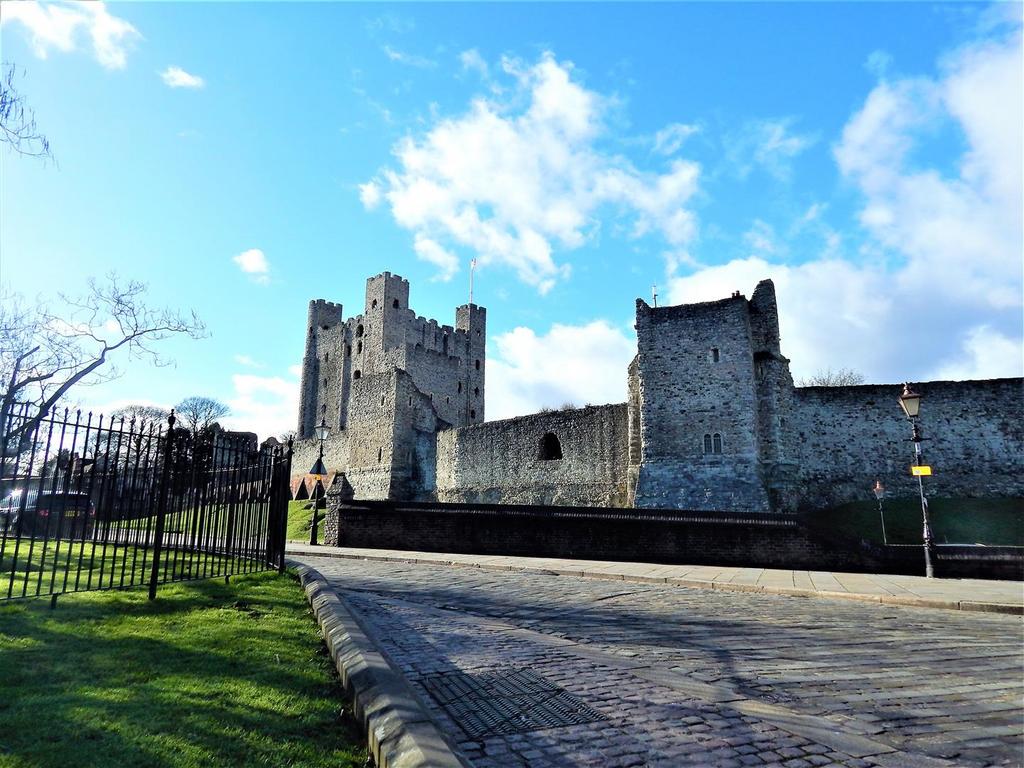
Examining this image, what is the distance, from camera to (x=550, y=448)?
31984mm

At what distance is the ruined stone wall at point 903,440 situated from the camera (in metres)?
24.0

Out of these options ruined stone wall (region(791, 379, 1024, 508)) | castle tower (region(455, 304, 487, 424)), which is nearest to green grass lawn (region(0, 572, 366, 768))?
ruined stone wall (region(791, 379, 1024, 508))

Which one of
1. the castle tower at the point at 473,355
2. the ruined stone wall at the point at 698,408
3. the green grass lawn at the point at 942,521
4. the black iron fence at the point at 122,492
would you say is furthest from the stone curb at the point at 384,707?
the castle tower at the point at 473,355

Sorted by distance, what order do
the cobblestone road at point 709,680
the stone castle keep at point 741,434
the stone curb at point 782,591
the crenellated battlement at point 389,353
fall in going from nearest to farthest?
the cobblestone road at point 709,680 → the stone curb at point 782,591 → the stone castle keep at point 741,434 → the crenellated battlement at point 389,353

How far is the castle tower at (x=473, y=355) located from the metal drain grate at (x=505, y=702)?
2215 inches

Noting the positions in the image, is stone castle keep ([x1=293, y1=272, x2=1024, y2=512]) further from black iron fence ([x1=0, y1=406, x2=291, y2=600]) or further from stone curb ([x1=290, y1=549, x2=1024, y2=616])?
black iron fence ([x1=0, y1=406, x2=291, y2=600])

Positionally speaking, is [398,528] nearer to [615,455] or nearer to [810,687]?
[615,455]

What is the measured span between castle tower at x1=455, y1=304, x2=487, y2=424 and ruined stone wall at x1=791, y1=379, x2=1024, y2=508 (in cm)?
3924

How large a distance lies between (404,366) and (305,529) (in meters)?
27.5

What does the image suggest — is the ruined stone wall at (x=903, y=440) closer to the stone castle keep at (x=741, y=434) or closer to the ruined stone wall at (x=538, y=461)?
the stone castle keep at (x=741, y=434)

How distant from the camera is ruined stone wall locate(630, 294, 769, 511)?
23.8m

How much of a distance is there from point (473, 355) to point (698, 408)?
42.9m

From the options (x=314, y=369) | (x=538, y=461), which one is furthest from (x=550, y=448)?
(x=314, y=369)

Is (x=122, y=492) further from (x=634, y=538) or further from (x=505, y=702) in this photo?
(x=634, y=538)
